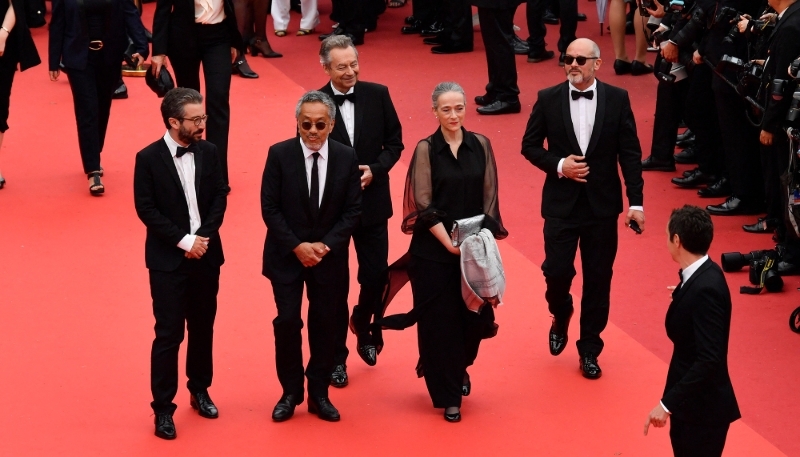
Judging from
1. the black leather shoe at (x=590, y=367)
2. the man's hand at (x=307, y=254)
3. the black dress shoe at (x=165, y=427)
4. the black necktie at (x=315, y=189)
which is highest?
the black necktie at (x=315, y=189)

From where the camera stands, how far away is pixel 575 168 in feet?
21.5

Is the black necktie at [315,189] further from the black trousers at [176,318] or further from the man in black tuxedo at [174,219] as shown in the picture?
the black trousers at [176,318]

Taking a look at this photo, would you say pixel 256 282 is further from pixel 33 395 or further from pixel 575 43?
pixel 575 43

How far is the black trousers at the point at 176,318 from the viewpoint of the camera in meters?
5.94

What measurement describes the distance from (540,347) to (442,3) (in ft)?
27.6

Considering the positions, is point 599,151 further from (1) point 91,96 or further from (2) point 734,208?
(1) point 91,96

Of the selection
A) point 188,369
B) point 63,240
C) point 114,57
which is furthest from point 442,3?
point 188,369

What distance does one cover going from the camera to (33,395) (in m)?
6.46

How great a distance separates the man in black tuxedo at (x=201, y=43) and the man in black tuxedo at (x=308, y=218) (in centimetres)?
339

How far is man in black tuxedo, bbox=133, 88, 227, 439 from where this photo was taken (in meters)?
5.91

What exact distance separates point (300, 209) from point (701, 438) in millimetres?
2244

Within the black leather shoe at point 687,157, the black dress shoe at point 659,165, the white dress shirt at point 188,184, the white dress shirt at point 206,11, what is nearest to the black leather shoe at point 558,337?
the white dress shirt at point 188,184

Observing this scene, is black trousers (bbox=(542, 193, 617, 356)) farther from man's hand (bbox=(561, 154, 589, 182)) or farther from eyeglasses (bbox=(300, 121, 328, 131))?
eyeglasses (bbox=(300, 121, 328, 131))

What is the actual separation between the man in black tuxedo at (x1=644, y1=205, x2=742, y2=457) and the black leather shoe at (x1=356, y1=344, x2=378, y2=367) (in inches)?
91.2
